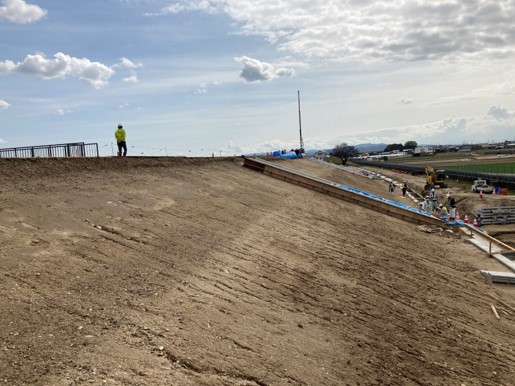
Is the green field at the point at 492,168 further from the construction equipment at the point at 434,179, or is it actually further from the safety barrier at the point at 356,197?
the safety barrier at the point at 356,197

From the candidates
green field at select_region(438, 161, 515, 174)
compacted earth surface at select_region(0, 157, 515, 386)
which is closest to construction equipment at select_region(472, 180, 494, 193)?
green field at select_region(438, 161, 515, 174)

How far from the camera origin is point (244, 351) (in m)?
6.47

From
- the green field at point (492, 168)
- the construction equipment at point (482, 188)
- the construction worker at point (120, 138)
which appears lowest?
the construction equipment at point (482, 188)

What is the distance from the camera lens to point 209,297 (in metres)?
7.78

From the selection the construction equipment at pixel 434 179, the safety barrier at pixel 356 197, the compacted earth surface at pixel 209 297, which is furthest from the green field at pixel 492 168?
the compacted earth surface at pixel 209 297

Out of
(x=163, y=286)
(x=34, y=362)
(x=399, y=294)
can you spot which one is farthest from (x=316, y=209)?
(x=34, y=362)

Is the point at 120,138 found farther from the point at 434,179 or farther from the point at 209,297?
the point at 434,179

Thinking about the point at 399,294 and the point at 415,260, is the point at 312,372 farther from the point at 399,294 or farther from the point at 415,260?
the point at 415,260

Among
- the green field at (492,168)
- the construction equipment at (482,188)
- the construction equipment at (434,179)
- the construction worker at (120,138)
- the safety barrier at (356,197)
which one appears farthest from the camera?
the green field at (492,168)

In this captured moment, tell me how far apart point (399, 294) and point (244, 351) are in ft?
19.3

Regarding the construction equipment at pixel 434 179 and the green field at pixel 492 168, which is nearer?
the construction equipment at pixel 434 179

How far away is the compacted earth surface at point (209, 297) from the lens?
5703 mm

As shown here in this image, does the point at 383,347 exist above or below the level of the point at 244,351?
below

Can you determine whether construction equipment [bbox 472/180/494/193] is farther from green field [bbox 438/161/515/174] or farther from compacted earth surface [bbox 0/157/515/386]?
compacted earth surface [bbox 0/157/515/386]
